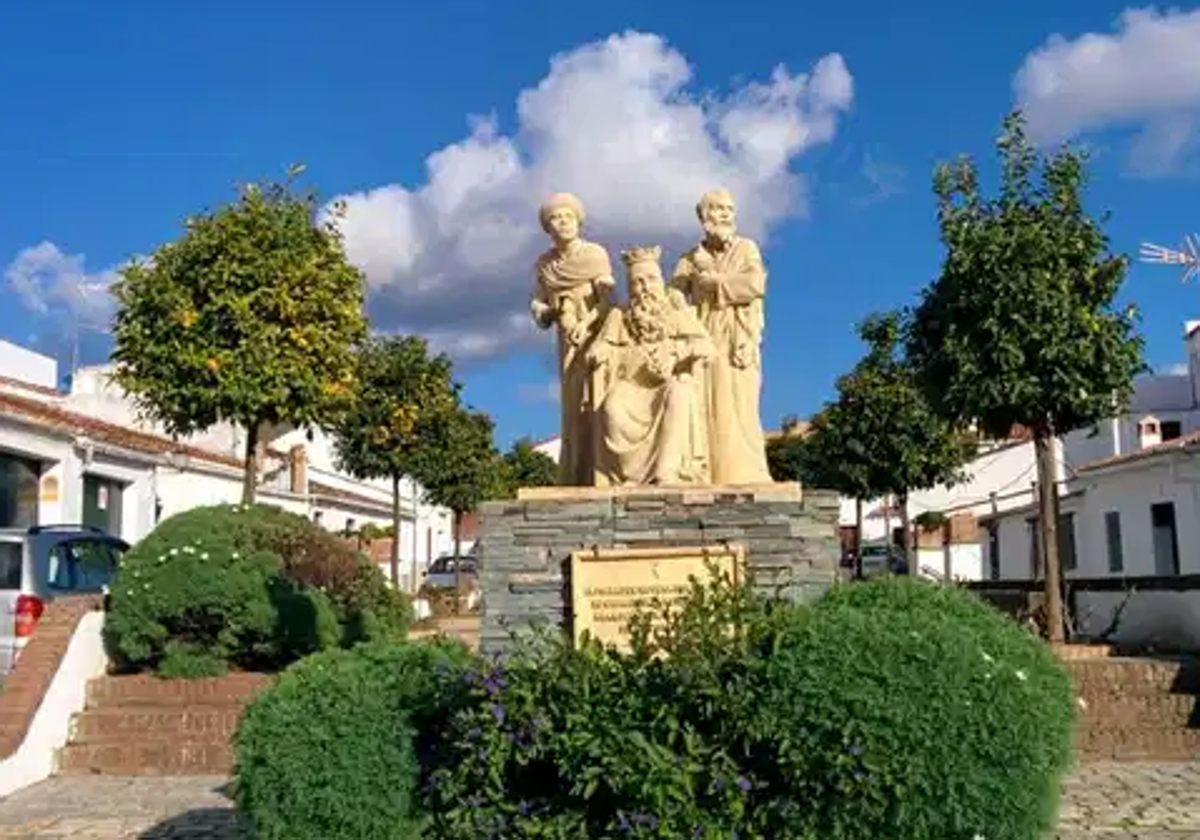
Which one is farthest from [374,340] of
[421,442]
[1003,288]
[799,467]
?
[1003,288]

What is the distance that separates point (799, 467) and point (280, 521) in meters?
20.9

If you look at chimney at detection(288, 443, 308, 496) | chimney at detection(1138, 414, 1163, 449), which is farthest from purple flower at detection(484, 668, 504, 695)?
chimney at detection(288, 443, 308, 496)

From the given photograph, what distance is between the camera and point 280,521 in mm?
12305

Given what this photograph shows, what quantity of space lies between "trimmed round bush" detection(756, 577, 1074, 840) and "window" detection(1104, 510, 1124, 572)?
20.0 m

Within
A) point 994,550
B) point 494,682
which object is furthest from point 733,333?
point 994,550

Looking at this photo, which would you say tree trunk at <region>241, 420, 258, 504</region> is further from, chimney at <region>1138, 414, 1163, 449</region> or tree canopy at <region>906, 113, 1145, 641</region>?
chimney at <region>1138, 414, 1163, 449</region>

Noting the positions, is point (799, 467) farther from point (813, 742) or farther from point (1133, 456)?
point (813, 742)

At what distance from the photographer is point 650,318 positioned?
8.06 metres

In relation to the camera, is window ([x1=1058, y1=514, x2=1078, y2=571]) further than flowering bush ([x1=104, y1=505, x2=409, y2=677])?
Yes

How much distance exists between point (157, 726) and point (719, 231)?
5.78 metres

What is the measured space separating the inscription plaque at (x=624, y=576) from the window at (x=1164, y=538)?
16.4 meters

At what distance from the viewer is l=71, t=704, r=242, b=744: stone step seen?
34.5ft

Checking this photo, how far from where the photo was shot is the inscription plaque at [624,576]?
7.46 meters

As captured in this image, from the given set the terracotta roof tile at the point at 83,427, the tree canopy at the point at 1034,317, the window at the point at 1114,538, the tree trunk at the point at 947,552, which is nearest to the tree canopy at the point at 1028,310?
the tree canopy at the point at 1034,317
